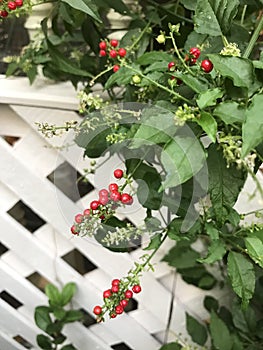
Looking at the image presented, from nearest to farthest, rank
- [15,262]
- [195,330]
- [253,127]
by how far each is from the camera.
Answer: [253,127], [195,330], [15,262]

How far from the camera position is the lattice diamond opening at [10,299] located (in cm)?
143

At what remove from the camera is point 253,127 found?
54cm

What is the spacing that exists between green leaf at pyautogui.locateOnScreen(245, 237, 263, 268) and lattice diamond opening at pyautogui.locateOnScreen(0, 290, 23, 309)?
31.7 inches

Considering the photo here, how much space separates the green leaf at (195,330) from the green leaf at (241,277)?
50 centimetres

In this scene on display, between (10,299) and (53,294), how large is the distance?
5.9 inches

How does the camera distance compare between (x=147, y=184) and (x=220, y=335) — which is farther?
Answer: (x=220, y=335)

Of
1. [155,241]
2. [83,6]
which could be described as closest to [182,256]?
[155,241]

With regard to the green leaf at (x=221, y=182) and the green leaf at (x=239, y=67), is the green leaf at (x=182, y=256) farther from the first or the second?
the green leaf at (x=239, y=67)

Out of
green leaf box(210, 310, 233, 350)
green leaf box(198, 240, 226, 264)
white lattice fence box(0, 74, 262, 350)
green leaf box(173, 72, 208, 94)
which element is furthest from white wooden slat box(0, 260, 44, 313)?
green leaf box(173, 72, 208, 94)

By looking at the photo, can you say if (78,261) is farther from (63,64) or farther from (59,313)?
(63,64)

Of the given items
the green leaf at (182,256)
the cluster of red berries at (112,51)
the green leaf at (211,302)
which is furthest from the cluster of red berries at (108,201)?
the green leaf at (211,302)

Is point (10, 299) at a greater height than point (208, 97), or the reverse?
point (208, 97)

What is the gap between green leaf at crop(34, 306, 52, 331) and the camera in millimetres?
1320

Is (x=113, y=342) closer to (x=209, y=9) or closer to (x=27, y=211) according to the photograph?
(x=27, y=211)
